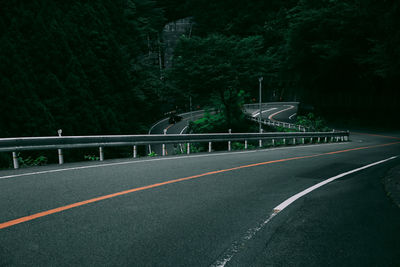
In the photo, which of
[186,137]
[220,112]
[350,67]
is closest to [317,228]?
[186,137]

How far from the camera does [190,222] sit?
4.89 m

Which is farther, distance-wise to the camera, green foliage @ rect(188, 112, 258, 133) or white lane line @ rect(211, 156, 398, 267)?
green foliage @ rect(188, 112, 258, 133)

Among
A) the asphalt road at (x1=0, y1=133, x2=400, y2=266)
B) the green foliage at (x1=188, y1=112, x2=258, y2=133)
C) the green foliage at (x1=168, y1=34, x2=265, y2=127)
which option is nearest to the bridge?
the asphalt road at (x1=0, y1=133, x2=400, y2=266)

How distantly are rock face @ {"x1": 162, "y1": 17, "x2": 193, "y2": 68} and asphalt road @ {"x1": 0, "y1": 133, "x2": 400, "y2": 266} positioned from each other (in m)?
81.4

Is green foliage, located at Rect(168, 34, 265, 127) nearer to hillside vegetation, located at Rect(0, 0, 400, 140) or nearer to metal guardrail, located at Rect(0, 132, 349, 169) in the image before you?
hillside vegetation, located at Rect(0, 0, 400, 140)

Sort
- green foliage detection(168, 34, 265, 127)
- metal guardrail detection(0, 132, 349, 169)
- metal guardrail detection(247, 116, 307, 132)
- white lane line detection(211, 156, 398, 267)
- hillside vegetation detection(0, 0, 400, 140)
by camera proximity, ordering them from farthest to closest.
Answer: green foliage detection(168, 34, 265, 127) < metal guardrail detection(247, 116, 307, 132) < hillside vegetation detection(0, 0, 400, 140) < metal guardrail detection(0, 132, 349, 169) < white lane line detection(211, 156, 398, 267)

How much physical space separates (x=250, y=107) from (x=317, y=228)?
3012 inches

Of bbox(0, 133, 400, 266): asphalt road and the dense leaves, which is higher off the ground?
the dense leaves

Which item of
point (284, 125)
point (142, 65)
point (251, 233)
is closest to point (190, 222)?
point (251, 233)

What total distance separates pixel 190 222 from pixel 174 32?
88.9 meters

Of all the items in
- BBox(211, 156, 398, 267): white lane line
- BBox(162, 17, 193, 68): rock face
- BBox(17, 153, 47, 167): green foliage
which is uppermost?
BBox(162, 17, 193, 68): rock face

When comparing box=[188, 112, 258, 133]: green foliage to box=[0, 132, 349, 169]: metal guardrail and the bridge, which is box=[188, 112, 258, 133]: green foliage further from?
the bridge

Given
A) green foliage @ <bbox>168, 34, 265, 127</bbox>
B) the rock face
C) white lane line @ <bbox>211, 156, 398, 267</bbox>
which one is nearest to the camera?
white lane line @ <bbox>211, 156, 398, 267</bbox>

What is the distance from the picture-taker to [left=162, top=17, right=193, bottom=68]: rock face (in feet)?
286
